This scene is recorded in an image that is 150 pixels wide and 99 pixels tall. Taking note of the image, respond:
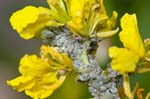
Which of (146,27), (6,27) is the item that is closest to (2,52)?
(6,27)

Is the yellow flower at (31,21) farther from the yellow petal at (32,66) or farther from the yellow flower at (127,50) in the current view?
the yellow flower at (127,50)

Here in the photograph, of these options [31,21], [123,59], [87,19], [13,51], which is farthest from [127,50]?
[13,51]

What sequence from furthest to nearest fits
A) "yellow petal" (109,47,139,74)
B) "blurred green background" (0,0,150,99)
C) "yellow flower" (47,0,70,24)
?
"blurred green background" (0,0,150,99) < "yellow flower" (47,0,70,24) < "yellow petal" (109,47,139,74)

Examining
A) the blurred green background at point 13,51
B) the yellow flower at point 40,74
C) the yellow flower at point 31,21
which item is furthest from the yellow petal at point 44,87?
the blurred green background at point 13,51

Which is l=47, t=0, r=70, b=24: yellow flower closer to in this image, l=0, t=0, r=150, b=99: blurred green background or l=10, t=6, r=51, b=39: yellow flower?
l=10, t=6, r=51, b=39: yellow flower

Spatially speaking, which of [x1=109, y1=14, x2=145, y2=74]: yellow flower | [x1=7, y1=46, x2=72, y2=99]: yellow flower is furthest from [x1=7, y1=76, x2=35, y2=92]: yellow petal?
[x1=109, y1=14, x2=145, y2=74]: yellow flower

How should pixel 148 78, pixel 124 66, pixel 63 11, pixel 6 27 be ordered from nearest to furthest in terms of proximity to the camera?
pixel 124 66 → pixel 63 11 → pixel 148 78 → pixel 6 27

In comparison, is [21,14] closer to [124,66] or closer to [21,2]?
[124,66]
